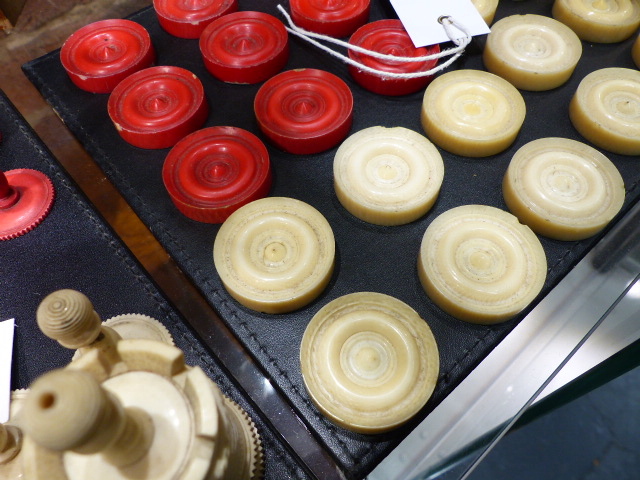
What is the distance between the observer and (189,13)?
1.05 meters

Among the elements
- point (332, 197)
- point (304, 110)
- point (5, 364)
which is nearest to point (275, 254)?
point (332, 197)

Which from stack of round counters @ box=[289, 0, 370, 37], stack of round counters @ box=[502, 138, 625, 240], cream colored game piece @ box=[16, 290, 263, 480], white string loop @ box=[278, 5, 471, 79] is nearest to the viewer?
cream colored game piece @ box=[16, 290, 263, 480]

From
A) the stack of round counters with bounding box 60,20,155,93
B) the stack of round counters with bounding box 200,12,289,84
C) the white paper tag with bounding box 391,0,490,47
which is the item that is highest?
the white paper tag with bounding box 391,0,490,47

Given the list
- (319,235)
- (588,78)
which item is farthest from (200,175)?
(588,78)

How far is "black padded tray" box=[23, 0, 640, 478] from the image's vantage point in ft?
2.45

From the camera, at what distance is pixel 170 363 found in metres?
0.44

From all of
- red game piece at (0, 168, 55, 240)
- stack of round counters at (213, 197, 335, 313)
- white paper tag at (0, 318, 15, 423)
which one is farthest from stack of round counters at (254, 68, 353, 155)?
white paper tag at (0, 318, 15, 423)

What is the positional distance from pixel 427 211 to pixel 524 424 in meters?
0.36

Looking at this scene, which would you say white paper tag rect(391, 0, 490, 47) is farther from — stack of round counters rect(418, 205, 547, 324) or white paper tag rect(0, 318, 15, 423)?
white paper tag rect(0, 318, 15, 423)

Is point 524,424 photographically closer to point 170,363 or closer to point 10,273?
point 170,363

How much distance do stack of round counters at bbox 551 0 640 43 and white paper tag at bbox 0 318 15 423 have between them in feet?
3.92

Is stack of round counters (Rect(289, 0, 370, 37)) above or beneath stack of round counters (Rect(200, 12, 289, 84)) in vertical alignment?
above

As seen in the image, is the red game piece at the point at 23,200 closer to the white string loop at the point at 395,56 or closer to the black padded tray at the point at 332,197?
the black padded tray at the point at 332,197

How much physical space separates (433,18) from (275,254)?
592mm
